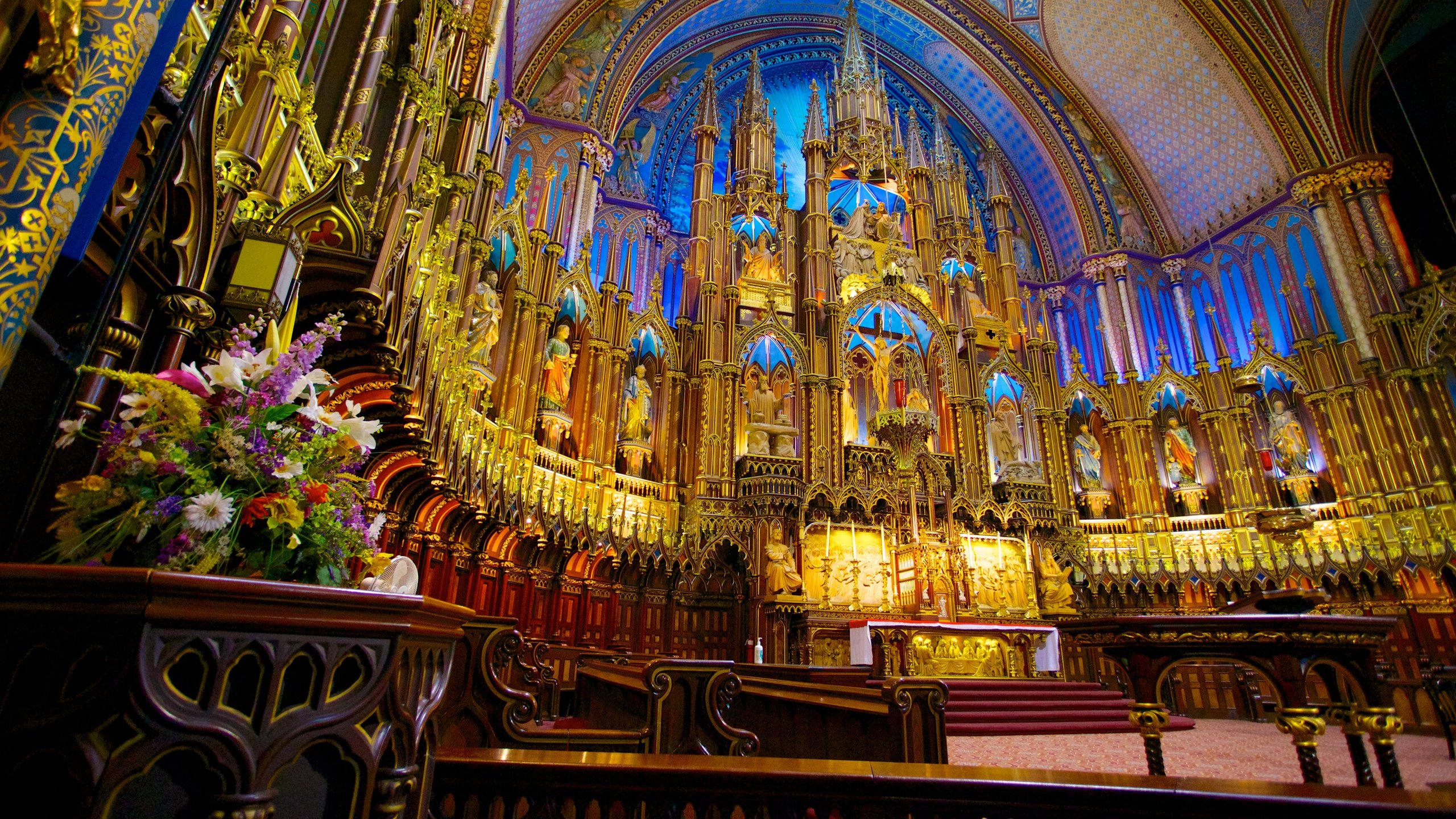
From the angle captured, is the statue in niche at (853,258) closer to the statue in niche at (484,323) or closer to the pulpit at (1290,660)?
the statue in niche at (484,323)

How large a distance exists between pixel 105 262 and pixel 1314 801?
16.1ft

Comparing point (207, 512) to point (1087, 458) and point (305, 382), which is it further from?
point (1087, 458)

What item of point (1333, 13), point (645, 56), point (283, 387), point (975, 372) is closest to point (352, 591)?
point (283, 387)

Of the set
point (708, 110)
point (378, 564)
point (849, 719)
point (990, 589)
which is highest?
point (708, 110)

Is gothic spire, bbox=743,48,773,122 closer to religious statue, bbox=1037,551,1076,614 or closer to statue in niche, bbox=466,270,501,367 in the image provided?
statue in niche, bbox=466,270,501,367

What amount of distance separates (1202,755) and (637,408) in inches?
428

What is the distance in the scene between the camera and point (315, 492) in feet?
7.61

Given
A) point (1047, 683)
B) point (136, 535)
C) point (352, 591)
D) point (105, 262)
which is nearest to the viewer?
point (352, 591)

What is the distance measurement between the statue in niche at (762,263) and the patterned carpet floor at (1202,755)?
39.8 ft

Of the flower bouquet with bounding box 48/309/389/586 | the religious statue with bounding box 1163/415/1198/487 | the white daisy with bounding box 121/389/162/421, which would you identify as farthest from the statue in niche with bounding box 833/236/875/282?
the white daisy with bounding box 121/389/162/421

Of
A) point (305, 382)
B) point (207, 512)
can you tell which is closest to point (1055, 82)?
point (305, 382)

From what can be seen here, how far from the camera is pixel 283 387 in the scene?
242 centimetres

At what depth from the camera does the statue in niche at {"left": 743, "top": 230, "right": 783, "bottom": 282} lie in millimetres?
17531

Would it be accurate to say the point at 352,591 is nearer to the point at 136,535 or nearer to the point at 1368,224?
the point at 136,535
